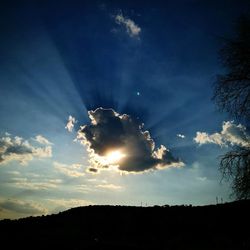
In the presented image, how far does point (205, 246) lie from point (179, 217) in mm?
6281

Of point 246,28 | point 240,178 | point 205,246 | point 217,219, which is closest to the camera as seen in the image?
point 240,178

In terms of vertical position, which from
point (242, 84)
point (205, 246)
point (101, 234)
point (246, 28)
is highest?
point (246, 28)

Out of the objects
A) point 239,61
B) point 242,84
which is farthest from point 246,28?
point 242,84

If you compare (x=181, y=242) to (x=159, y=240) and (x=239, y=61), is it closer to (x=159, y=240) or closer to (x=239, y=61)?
(x=159, y=240)

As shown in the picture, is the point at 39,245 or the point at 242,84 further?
the point at 39,245

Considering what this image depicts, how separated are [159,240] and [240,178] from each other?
26.0ft

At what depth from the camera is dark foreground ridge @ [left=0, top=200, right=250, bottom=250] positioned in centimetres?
1759

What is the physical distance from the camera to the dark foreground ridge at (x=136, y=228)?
17.6 m

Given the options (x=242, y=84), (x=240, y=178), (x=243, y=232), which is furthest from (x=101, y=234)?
(x=242, y=84)

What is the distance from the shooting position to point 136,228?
2238cm

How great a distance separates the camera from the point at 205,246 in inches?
648

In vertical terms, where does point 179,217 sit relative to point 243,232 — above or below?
above

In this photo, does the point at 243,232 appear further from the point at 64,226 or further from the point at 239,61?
the point at 64,226

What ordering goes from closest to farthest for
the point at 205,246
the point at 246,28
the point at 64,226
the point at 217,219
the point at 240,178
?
the point at 240,178 < the point at 246,28 < the point at 205,246 < the point at 217,219 < the point at 64,226
